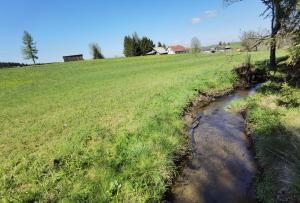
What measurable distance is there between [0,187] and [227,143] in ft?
23.3

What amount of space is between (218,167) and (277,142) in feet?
6.10

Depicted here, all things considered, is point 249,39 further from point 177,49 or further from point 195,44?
point 177,49

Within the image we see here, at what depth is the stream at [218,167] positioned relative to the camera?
20.2ft

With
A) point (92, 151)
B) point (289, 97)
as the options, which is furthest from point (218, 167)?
point (289, 97)

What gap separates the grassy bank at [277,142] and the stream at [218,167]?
1.23 feet

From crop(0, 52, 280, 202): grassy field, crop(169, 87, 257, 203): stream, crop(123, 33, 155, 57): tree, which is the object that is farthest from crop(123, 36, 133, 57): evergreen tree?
crop(169, 87, 257, 203): stream

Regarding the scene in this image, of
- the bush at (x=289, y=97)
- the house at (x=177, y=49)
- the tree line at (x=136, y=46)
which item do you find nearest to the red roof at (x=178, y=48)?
the house at (x=177, y=49)

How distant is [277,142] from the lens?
734 cm

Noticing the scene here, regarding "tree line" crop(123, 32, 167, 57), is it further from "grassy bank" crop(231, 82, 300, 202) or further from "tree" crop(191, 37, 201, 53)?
"grassy bank" crop(231, 82, 300, 202)

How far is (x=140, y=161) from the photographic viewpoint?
23.5 ft

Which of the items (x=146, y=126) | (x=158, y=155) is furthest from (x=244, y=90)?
(x=158, y=155)

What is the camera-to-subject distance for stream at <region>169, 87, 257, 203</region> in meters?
6.16

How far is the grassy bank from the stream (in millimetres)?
375

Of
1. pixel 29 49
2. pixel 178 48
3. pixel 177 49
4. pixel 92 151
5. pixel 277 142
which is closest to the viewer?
pixel 277 142
